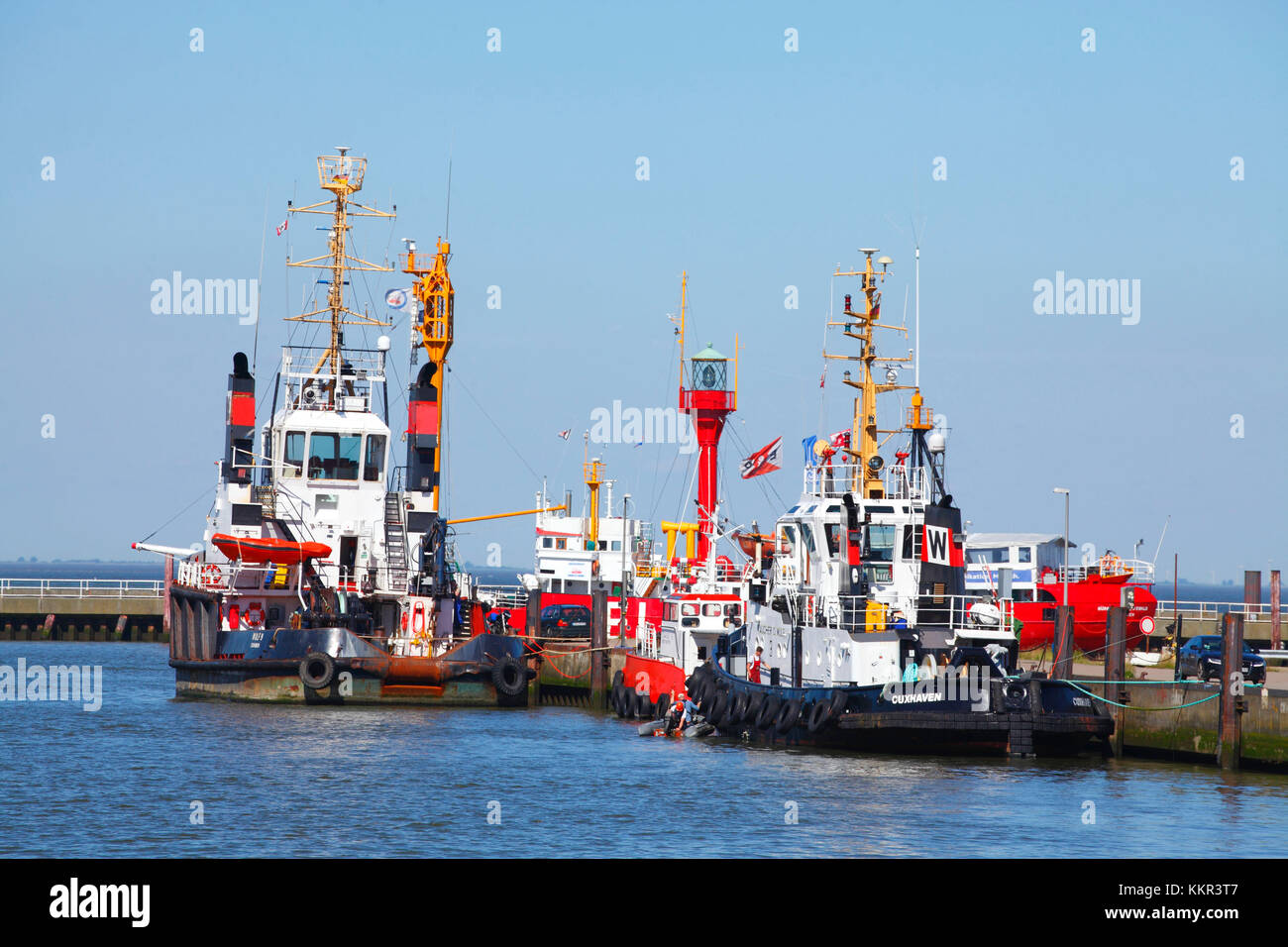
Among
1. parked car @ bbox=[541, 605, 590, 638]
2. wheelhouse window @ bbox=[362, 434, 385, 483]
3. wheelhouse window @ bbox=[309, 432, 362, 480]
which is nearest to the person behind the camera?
wheelhouse window @ bbox=[309, 432, 362, 480]

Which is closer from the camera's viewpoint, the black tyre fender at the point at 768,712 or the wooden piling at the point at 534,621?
the black tyre fender at the point at 768,712

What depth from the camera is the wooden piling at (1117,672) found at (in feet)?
104

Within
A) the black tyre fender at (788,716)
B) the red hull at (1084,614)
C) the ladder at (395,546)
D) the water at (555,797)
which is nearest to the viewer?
the water at (555,797)

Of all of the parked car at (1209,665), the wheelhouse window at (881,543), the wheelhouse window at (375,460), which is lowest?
the parked car at (1209,665)

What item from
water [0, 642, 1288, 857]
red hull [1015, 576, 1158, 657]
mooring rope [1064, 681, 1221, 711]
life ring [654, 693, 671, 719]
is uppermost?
red hull [1015, 576, 1158, 657]

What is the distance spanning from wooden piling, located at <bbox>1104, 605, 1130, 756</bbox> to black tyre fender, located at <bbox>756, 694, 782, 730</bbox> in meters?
6.60

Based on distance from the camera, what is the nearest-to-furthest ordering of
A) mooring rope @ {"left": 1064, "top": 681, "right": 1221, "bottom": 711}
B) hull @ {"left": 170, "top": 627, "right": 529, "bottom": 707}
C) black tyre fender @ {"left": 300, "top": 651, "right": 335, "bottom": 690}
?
mooring rope @ {"left": 1064, "top": 681, "right": 1221, "bottom": 711} < black tyre fender @ {"left": 300, "top": 651, "right": 335, "bottom": 690} < hull @ {"left": 170, "top": 627, "right": 529, "bottom": 707}

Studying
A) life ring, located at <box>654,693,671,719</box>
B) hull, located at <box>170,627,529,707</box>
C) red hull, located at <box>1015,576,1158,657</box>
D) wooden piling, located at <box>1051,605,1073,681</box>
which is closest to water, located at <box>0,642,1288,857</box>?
hull, located at <box>170,627,529,707</box>

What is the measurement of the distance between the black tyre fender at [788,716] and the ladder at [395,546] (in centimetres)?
1244

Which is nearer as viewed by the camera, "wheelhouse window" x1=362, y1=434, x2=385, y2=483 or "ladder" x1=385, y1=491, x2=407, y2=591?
"ladder" x1=385, y1=491, x2=407, y2=591

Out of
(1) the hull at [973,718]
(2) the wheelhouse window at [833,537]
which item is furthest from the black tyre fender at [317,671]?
(1) the hull at [973,718]

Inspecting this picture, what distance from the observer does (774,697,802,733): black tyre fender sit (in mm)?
32188

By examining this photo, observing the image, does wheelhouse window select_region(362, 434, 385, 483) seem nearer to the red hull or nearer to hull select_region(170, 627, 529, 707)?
hull select_region(170, 627, 529, 707)

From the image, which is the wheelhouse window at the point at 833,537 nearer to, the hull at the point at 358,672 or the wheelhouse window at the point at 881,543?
the wheelhouse window at the point at 881,543
